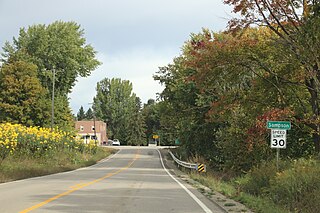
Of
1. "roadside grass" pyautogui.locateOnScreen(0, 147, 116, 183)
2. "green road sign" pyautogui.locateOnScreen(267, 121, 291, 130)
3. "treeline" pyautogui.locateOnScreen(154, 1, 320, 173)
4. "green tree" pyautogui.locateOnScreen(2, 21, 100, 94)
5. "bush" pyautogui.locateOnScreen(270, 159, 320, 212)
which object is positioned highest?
"green tree" pyautogui.locateOnScreen(2, 21, 100, 94)

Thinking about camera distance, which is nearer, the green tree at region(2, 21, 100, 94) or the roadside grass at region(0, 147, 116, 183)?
the roadside grass at region(0, 147, 116, 183)


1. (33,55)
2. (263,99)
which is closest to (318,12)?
(263,99)

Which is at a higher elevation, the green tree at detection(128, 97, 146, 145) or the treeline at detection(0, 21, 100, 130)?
the treeline at detection(0, 21, 100, 130)

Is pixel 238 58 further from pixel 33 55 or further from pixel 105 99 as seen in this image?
pixel 105 99

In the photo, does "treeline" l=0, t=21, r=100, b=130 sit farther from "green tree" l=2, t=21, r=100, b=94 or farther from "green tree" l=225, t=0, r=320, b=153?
"green tree" l=225, t=0, r=320, b=153

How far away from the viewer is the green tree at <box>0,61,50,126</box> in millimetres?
49094

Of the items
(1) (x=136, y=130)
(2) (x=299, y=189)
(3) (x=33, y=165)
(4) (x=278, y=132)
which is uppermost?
(4) (x=278, y=132)

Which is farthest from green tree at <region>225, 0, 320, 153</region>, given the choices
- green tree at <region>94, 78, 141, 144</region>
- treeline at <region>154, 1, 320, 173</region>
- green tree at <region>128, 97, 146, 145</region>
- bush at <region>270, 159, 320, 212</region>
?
green tree at <region>94, 78, 141, 144</region>

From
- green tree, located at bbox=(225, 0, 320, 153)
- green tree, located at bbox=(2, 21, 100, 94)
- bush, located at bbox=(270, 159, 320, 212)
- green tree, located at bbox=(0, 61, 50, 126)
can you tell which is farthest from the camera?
green tree, located at bbox=(2, 21, 100, 94)

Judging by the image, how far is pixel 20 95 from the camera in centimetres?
5009

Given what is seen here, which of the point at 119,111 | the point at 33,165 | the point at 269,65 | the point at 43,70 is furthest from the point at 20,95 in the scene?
the point at 119,111

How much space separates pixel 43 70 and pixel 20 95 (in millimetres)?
8132

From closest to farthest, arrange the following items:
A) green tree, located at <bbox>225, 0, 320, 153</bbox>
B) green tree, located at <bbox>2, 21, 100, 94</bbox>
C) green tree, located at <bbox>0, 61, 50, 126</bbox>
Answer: green tree, located at <bbox>225, 0, 320, 153</bbox> < green tree, located at <bbox>0, 61, 50, 126</bbox> < green tree, located at <bbox>2, 21, 100, 94</bbox>

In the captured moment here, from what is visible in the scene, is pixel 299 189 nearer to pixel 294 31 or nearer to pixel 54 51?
pixel 294 31
